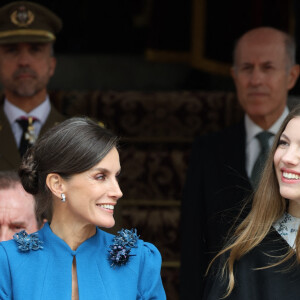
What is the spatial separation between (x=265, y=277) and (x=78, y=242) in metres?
0.62

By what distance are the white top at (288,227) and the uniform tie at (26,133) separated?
1.35m

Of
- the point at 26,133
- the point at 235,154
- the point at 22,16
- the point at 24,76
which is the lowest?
the point at 235,154

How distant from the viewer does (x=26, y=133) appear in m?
3.86

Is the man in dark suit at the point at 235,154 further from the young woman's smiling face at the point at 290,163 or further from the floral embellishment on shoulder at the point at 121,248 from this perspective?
the floral embellishment on shoulder at the point at 121,248

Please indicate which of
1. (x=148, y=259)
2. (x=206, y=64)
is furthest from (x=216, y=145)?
(x=206, y=64)

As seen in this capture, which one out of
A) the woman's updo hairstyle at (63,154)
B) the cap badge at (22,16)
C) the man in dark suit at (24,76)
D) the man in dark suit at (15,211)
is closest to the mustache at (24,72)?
the man in dark suit at (24,76)

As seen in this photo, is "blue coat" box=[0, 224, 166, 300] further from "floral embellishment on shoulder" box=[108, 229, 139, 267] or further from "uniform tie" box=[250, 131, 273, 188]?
"uniform tie" box=[250, 131, 273, 188]

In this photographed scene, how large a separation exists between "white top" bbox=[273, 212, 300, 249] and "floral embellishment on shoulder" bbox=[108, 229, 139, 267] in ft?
1.66

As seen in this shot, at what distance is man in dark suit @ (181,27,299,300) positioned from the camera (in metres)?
3.80

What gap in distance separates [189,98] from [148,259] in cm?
290

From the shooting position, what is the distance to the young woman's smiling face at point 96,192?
8.56ft

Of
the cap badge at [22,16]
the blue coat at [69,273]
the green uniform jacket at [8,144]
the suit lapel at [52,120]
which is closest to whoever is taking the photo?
the blue coat at [69,273]

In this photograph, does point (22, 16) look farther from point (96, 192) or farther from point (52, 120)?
point (96, 192)

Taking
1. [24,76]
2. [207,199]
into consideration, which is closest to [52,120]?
[24,76]
